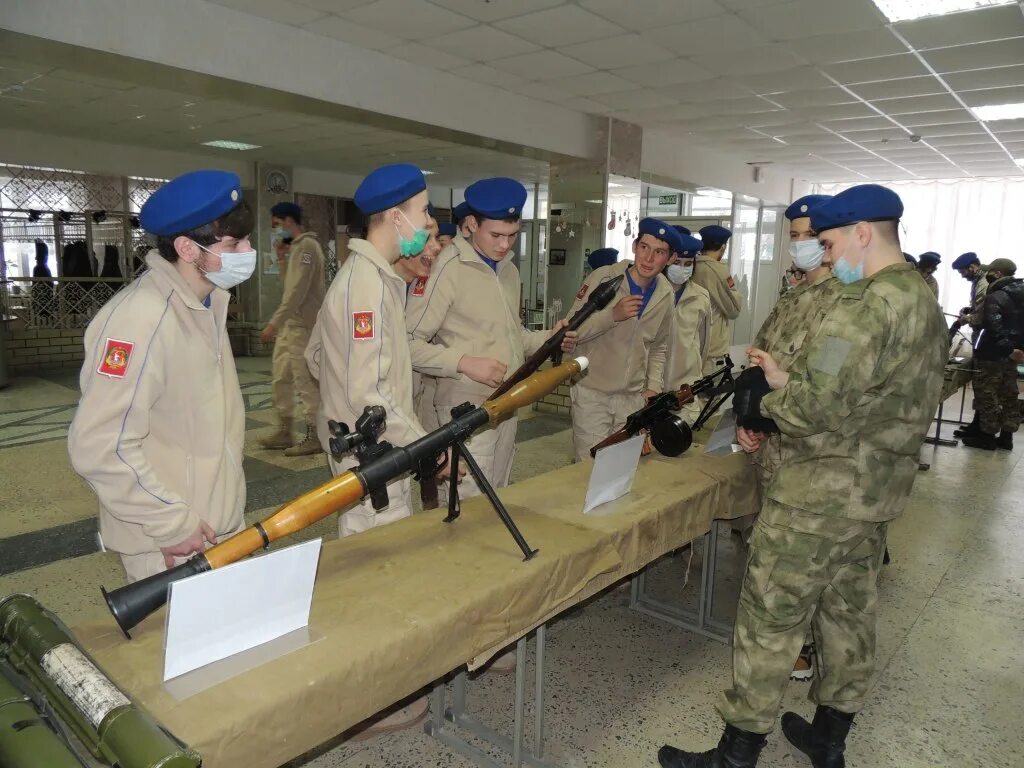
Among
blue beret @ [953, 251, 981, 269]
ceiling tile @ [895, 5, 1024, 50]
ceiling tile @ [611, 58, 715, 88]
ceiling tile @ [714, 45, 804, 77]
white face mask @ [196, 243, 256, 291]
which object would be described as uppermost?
ceiling tile @ [611, 58, 715, 88]

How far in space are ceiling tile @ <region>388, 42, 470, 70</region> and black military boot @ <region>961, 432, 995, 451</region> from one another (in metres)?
5.27

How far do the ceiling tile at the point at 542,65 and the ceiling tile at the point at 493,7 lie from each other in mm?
→ 797

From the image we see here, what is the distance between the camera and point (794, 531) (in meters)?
1.72

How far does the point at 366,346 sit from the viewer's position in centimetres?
171

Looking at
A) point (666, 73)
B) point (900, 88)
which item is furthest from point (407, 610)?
point (900, 88)

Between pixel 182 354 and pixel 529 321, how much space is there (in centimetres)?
681

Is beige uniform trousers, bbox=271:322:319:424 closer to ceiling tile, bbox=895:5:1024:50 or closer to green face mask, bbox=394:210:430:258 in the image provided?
green face mask, bbox=394:210:430:258

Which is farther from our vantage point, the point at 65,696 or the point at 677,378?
the point at 677,378

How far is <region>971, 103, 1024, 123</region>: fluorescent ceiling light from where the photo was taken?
5832 mm

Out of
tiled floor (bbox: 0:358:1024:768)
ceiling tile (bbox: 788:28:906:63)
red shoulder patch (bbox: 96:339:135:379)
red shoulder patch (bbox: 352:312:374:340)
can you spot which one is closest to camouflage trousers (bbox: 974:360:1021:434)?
tiled floor (bbox: 0:358:1024:768)

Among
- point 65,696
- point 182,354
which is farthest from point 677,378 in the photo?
point 65,696

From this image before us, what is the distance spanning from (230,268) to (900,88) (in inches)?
228

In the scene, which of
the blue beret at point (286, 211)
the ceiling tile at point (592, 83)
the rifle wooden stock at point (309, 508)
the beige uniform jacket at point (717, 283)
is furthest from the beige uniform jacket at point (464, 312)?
the ceiling tile at point (592, 83)

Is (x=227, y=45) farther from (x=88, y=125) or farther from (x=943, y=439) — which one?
(x=943, y=439)
